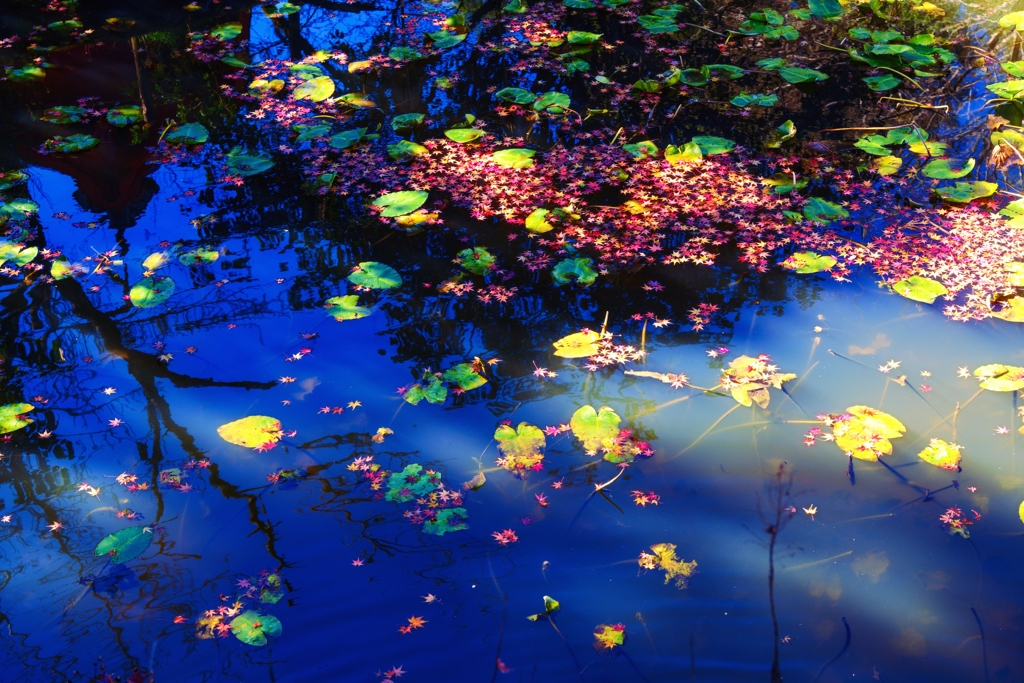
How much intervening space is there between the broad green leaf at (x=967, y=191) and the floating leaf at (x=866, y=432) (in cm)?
129

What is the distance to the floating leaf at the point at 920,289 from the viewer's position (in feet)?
7.53

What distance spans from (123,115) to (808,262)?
10.4 ft

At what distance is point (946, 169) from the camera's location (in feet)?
9.30

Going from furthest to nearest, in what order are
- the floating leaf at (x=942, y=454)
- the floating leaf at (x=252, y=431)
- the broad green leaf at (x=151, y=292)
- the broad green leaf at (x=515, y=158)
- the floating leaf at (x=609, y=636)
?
the broad green leaf at (x=515, y=158) < the broad green leaf at (x=151, y=292) < the floating leaf at (x=252, y=431) < the floating leaf at (x=942, y=454) < the floating leaf at (x=609, y=636)

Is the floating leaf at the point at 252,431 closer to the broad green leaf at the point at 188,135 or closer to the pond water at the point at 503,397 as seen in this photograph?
the pond water at the point at 503,397

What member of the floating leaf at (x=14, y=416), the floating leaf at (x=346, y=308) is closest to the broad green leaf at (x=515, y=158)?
the floating leaf at (x=346, y=308)

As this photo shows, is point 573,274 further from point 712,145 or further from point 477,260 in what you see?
point 712,145

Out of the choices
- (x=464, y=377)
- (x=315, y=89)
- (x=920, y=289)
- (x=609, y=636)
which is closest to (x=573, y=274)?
(x=464, y=377)

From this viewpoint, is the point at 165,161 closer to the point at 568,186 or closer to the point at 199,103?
the point at 199,103

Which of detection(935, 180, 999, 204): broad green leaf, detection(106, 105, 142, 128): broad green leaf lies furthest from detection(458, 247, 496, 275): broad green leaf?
detection(106, 105, 142, 128): broad green leaf

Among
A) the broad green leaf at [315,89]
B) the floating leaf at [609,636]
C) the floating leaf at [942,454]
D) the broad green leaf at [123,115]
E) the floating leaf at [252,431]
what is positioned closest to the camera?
the floating leaf at [609,636]

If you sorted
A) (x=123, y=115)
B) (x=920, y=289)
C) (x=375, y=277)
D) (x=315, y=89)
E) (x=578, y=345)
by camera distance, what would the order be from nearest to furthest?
(x=578, y=345), (x=920, y=289), (x=375, y=277), (x=123, y=115), (x=315, y=89)

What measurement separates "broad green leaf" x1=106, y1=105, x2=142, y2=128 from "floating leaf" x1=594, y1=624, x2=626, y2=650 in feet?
10.5

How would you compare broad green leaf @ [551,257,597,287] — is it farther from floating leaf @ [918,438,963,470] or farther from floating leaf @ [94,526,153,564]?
floating leaf @ [94,526,153,564]
